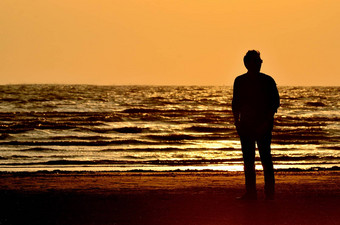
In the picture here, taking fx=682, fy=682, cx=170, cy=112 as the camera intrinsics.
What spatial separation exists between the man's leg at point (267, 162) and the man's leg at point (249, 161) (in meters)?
0.10

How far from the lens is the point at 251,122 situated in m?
7.81

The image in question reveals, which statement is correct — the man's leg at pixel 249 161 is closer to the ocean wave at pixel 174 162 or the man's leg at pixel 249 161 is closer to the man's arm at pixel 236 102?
the man's arm at pixel 236 102

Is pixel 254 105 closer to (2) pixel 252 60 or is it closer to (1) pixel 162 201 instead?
(2) pixel 252 60

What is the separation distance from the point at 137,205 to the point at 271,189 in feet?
5.27

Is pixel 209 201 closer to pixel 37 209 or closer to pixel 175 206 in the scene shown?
pixel 175 206

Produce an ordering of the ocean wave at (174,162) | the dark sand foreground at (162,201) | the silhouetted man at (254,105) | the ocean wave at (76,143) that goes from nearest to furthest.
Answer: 1. the dark sand foreground at (162,201)
2. the silhouetted man at (254,105)
3. the ocean wave at (174,162)
4. the ocean wave at (76,143)

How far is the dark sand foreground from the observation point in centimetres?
694

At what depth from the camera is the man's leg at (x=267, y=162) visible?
788 cm

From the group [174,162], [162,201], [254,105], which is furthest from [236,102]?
[174,162]

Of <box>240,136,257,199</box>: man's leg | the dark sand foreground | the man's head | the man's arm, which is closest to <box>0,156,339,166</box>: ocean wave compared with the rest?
the dark sand foreground

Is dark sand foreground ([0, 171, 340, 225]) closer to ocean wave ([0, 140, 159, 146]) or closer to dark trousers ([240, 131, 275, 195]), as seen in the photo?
dark trousers ([240, 131, 275, 195])

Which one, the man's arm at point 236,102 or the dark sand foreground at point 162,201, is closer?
the dark sand foreground at point 162,201

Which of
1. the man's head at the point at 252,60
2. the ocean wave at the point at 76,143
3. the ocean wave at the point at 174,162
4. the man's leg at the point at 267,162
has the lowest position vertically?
the ocean wave at the point at 76,143

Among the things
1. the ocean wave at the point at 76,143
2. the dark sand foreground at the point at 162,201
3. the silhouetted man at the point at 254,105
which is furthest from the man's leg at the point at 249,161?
the ocean wave at the point at 76,143
